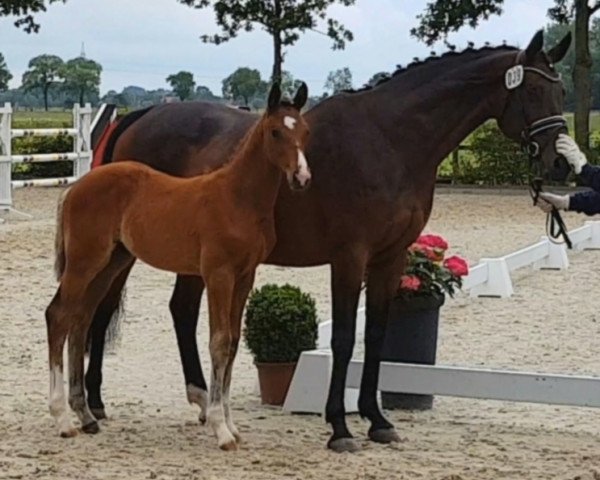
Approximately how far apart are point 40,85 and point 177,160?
110 feet

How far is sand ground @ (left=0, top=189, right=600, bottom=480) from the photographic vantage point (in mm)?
4953

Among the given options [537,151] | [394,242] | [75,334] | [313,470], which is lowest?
[313,470]

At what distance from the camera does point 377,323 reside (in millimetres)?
5625

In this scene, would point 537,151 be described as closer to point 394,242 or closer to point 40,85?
point 394,242

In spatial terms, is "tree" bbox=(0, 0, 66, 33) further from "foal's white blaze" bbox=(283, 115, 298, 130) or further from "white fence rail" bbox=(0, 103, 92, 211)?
"foal's white blaze" bbox=(283, 115, 298, 130)

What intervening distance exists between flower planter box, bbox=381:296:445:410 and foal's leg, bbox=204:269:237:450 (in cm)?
141

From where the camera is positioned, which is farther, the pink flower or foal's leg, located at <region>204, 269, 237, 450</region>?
the pink flower

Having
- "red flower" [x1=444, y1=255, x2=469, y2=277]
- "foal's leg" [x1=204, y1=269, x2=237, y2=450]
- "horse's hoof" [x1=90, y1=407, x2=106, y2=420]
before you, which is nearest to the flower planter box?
"red flower" [x1=444, y1=255, x2=469, y2=277]

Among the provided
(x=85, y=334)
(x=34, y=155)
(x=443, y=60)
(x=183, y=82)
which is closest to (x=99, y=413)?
(x=85, y=334)

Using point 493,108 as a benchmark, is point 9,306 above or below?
below

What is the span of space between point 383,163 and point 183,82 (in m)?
22.3

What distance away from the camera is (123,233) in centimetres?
549

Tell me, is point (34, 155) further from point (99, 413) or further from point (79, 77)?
point (79, 77)

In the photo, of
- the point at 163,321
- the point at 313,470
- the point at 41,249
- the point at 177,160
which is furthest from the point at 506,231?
the point at 313,470
